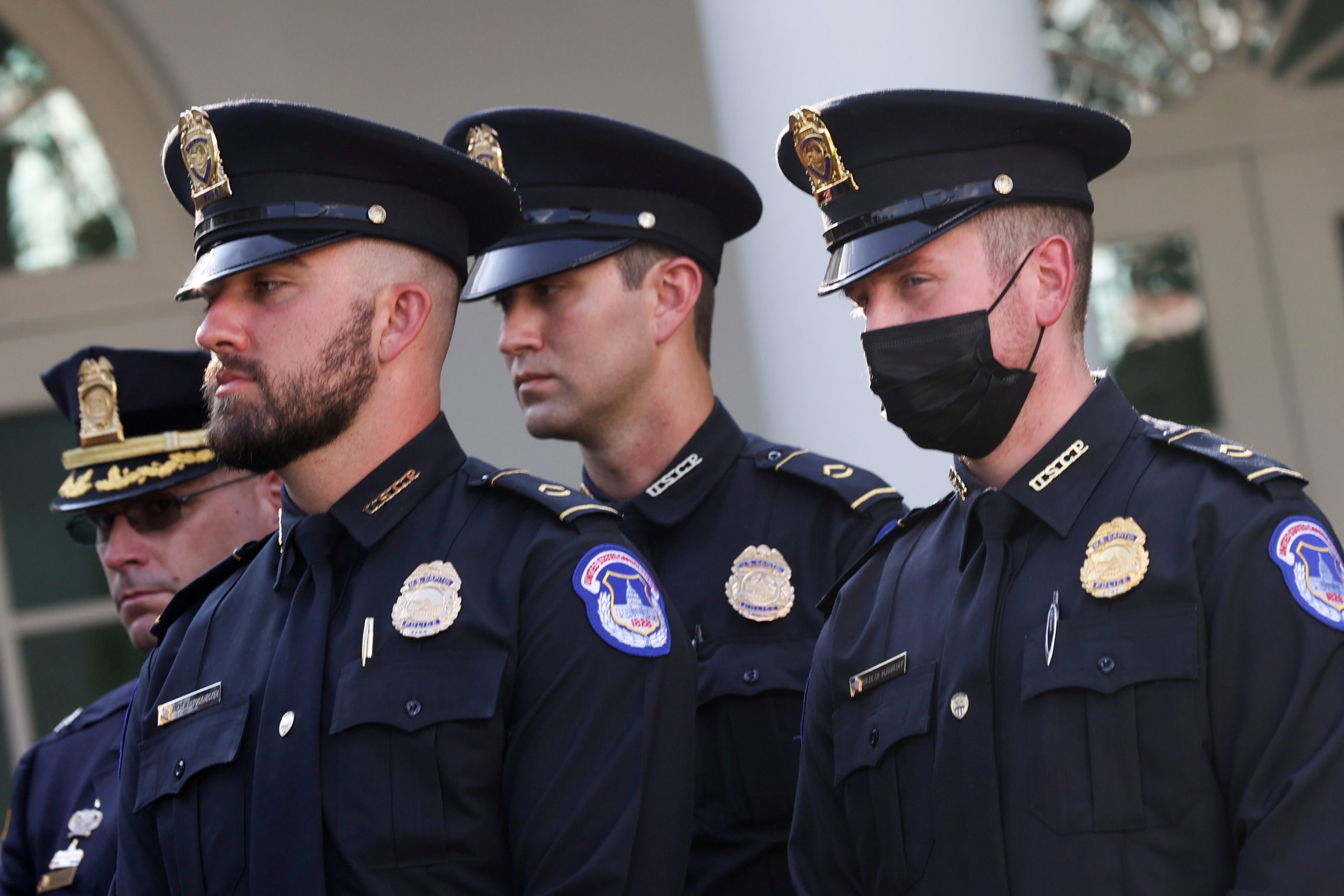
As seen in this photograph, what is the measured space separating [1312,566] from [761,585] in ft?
3.49

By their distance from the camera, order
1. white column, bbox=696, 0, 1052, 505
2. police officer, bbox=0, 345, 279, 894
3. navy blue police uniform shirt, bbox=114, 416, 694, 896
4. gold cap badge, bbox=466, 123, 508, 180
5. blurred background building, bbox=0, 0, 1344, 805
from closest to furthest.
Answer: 1. navy blue police uniform shirt, bbox=114, 416, 694, 896
2. gold cap badge, bbox=466, 123, 508, 180
3. police officer, bbox=0, 345, 279, 894
4. white column, bbox=696, 0, 1052, 505
5. blurred background building, bbox=0, 0, 1344, 805

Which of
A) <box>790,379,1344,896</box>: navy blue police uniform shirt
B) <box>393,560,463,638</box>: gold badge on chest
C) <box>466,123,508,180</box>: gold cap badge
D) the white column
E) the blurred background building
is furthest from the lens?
the blurred background building

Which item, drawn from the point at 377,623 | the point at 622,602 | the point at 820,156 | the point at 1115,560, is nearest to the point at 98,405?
the point at 377,623

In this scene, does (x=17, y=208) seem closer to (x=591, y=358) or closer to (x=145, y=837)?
(x=591, y=358)

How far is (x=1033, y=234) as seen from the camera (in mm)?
2217

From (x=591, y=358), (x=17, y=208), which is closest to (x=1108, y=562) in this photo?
(x=591, y=358)

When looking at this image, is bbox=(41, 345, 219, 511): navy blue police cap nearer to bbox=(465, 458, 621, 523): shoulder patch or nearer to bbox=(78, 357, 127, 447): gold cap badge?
bbox=(78, 357, 127, 447): gold cap badge

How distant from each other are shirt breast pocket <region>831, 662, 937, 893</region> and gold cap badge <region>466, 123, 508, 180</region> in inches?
50.5

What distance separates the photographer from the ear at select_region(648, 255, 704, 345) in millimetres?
3064

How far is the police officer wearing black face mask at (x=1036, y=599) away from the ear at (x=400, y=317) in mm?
591

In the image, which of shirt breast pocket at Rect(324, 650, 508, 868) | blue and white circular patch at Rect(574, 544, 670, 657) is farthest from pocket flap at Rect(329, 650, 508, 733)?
blue and white circular patch at Rect(574, 544, 670, 657)

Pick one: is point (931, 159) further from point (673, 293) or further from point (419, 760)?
point (419, 760)

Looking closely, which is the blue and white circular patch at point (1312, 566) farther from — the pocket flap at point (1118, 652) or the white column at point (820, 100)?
the white column at point (820, 100)

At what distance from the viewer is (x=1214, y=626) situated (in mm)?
1877
